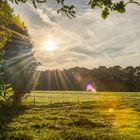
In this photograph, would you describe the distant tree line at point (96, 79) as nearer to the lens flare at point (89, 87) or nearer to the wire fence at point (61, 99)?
the lens flare at point (89, 87)

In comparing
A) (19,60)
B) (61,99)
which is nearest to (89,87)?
(61,99)

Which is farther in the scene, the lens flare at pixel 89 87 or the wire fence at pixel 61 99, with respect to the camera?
the lens flare at pixel 89 87

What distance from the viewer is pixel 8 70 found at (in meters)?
49.3

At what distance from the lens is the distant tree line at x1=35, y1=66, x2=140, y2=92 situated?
508 ft

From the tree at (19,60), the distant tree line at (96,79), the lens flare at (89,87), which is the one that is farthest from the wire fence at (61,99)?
the lens flare at (89,87)

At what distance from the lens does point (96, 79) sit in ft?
530

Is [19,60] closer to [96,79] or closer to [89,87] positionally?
[96,79]

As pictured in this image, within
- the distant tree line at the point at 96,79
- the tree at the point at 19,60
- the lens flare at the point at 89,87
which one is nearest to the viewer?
the tree at the point at 19,60


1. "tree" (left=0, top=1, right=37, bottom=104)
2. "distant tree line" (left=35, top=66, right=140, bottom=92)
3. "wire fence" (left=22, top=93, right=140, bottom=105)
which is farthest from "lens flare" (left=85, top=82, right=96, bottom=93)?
"tree" (left=0, top=1, right=37, bottom=104)

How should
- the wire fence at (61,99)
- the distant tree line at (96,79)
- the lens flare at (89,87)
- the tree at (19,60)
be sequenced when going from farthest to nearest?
the lens flare at (89,87), the distant tree line at (96,79), the wire fence at (61,99), the tree at (19,60)

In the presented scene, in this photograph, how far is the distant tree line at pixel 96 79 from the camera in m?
155

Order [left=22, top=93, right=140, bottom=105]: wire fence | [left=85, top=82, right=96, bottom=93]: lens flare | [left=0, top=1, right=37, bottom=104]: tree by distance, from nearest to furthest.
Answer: [left=0, top=1, right=37, bottom=104]: tree, [left=22, top=93, right=140, bottom=105]: wire fence, [left=85, top=82, right=96, bottom=93]: lens flare

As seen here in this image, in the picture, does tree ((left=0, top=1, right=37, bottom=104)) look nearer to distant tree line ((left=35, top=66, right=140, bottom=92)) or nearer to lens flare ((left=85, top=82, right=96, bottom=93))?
distant tree line ((left=35, top=66, right=140, bottom=92))

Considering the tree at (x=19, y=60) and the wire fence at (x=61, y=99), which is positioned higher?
the tree at (x=19, y=60)
